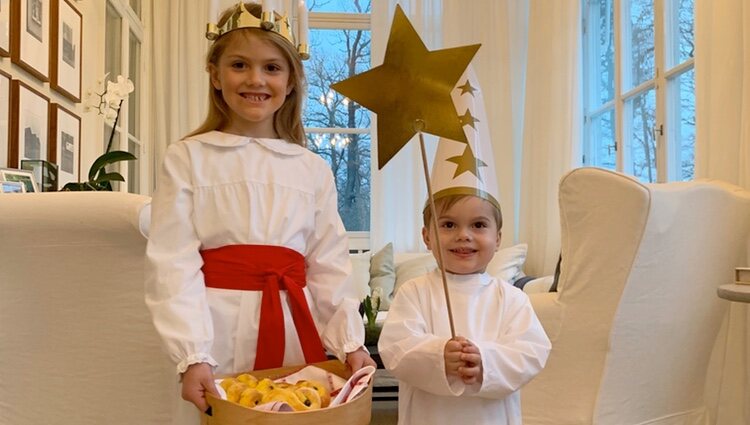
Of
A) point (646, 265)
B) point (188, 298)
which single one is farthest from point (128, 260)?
point (646, 265)

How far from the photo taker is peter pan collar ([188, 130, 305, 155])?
1267 mm

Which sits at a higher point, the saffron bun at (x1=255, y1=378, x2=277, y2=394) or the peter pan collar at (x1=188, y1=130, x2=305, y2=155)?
the peter pan collar at (x1=188, y1=130, x2=305, y2=155)

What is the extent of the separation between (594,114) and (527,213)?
2.45ft

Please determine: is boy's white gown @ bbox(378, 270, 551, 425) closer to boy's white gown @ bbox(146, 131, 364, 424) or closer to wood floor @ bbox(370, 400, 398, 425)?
boy's white gown @ bbox(146, 131, 364, 424)

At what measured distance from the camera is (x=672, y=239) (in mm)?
1680

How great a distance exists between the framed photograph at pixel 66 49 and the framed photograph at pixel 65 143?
0.10 metres

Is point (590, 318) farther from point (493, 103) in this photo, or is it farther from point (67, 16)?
point (493, 103)

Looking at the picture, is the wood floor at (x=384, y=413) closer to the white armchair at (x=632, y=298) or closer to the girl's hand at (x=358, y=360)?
the white armchair at (x=632, y=298)

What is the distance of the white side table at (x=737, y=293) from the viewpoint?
132 cm

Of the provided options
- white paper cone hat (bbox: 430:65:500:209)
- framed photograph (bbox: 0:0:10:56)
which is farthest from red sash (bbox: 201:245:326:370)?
framed photograph (bbox: 0:0:10:56)

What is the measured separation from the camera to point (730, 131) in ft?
6.77

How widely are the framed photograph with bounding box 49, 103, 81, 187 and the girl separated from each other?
165 centimetres

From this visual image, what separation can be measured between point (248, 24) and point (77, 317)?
0.77 meters

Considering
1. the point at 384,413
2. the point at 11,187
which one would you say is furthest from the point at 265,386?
the point at 384,413
